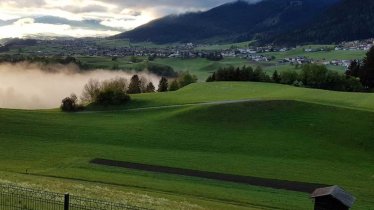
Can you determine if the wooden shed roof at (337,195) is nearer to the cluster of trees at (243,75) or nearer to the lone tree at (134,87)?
Answer: the cluster of trees at (243,75)

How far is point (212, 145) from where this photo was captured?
6950 cm

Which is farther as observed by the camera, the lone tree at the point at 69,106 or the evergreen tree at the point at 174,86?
the evergreen tree at the point at 174,86

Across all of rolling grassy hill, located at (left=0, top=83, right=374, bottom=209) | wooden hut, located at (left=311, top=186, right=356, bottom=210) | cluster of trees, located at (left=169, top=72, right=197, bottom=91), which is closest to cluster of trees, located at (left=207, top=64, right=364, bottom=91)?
cluster of trees, located at (left=169, top=72, right=197, bottom=91)

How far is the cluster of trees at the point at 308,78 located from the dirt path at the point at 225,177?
86063 millimetres

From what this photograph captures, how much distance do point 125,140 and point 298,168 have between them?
25.6 m

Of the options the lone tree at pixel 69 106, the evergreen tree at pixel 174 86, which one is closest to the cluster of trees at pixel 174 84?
the evergreen tree at pixel 174 86

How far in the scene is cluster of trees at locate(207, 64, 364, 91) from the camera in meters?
133

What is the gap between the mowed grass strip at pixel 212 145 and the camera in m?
48.8

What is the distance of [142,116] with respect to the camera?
88.4m

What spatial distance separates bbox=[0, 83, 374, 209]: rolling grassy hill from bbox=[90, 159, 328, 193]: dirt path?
180 centimetres

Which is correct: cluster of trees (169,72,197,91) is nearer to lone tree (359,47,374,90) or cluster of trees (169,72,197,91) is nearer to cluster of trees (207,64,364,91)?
cluster of trees (207,64,364,91)

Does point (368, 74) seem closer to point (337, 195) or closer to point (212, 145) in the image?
point (212, 145)

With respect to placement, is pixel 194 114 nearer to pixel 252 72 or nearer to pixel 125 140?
pixel 125 140

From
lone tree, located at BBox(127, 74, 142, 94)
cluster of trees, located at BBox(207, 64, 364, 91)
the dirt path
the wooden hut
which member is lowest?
the dirt path
